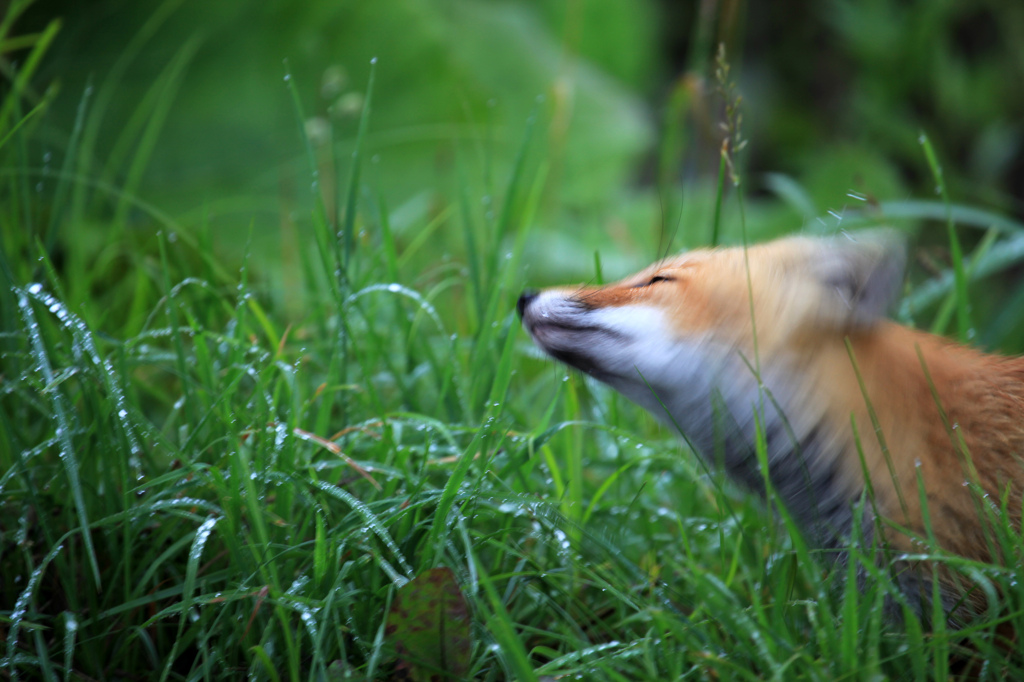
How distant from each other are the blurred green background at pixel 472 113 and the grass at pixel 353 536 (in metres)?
1.00

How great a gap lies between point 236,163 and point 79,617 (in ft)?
9.06

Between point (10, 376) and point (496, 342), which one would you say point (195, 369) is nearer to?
point (10, 376)

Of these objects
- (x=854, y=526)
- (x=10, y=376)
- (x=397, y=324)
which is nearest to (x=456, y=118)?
(x=397, y=324)

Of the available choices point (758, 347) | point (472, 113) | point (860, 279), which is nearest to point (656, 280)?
point (758, 347)

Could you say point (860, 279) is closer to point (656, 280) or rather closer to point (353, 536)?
point (656, 280)

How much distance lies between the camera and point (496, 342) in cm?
209

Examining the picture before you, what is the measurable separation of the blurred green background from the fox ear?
3.93 feet

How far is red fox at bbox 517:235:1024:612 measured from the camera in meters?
1.29

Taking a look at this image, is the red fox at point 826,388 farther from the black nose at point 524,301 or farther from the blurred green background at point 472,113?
the blurred green background at point 472,113

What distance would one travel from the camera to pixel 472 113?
402 centimetres

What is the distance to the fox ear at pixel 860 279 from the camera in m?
1.30

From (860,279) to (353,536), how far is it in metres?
0.99

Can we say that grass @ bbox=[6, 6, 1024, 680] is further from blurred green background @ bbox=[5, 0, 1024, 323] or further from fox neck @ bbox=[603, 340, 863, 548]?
blurred green background @ bbox=[5, 0, 1024, 323]

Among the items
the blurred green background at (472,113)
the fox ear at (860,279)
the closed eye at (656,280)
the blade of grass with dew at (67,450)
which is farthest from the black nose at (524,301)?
the blurred green background at (472,113)
